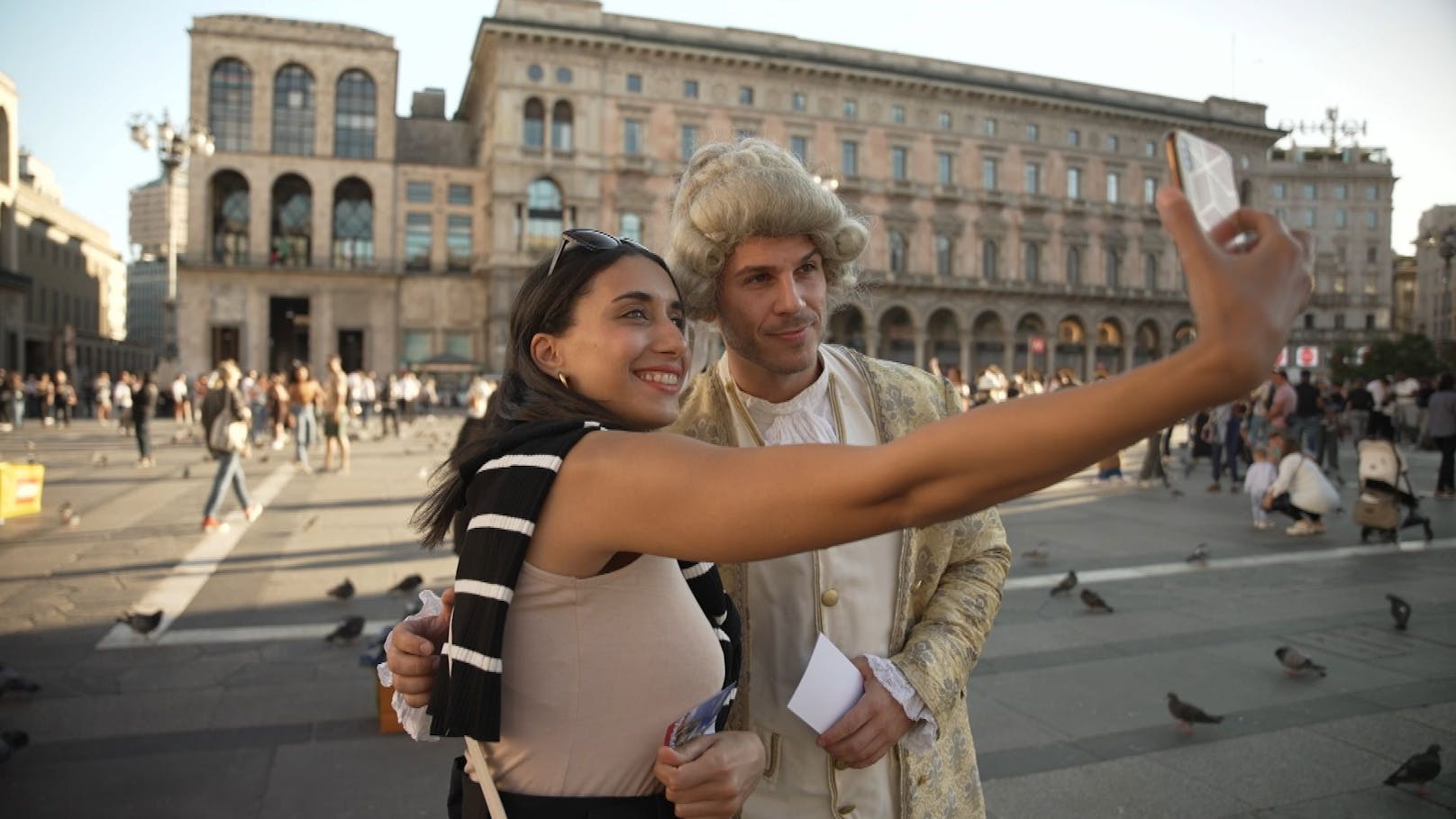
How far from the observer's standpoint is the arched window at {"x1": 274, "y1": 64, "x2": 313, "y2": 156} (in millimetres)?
48969

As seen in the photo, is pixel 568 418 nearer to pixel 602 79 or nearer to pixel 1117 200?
pixel 602 79

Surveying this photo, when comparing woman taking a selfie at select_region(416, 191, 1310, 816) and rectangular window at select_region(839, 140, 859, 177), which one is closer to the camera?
woman taking a selfie at select_region(416, 191, 1310, 816)

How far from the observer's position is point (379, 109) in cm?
4975

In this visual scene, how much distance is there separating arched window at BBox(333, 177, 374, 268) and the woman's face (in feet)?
174

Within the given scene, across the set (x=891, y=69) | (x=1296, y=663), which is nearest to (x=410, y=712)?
(x=1296, y=663)

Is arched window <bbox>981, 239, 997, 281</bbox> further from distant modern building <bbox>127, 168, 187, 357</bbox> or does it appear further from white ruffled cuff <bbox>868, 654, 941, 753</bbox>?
distant modern building <bbox>127, 168, 187, 357</bbox>

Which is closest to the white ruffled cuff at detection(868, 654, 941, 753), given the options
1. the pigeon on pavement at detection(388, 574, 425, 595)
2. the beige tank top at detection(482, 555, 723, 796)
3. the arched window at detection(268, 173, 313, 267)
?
the beige tank top at detection(482, 555, 723, 796)

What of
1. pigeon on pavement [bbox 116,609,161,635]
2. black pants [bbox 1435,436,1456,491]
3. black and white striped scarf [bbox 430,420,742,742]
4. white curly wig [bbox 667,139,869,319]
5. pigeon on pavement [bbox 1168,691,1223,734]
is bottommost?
pigeon on pavement [bbox 116,609,161,635]

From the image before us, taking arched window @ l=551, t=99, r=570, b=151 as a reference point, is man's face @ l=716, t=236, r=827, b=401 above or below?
below

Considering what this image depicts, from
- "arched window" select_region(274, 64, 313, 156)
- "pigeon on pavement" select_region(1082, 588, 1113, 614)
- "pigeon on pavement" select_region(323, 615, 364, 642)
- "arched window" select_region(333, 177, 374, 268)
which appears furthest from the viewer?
"arched window" select_region(333, 177, 374, 268)

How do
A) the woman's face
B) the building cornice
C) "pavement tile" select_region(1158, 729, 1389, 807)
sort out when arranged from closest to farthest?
the woman's face
"pavement tile" select_region(1158, 729, 1389, 807)
the building cornice

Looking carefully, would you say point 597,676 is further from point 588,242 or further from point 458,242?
point 458,242

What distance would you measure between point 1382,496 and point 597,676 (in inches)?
404

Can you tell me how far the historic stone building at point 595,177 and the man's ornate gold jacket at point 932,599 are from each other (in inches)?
1726
